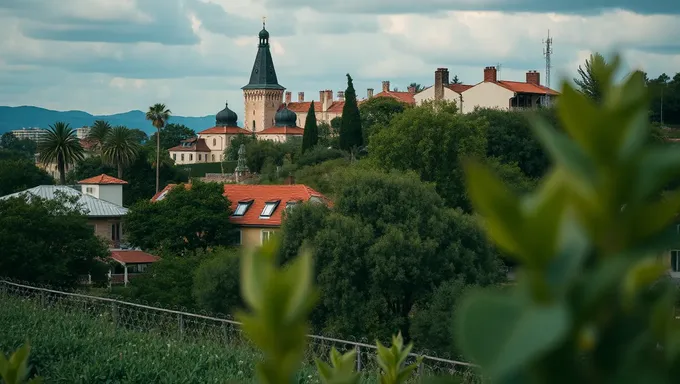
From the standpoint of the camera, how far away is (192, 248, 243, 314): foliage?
105 ft

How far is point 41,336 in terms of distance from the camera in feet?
32.8

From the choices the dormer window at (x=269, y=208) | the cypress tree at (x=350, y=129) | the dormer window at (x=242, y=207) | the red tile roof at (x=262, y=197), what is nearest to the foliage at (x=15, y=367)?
the red tile roof at (x=262, y=197)

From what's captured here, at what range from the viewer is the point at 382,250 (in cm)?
3161

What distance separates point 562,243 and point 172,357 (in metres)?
9.29

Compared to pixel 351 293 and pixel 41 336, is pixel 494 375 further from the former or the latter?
pixel 351 293

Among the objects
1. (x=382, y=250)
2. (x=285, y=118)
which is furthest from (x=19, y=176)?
(x=285, y=118)

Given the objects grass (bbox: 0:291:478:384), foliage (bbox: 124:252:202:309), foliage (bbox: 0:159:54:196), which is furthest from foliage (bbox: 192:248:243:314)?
foliage (bbox: 0:159:54:196)

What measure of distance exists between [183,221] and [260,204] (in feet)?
16.6

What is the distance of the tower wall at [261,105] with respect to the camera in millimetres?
148625

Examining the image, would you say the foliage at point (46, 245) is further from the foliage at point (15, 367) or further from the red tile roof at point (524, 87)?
the red tile roof at point (524, 87)

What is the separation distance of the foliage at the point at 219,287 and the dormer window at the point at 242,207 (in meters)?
16.4

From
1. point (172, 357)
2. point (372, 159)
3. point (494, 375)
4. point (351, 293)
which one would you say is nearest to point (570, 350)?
point (494, 375)

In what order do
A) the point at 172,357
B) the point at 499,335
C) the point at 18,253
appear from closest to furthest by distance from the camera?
the point at 499,335
the point at 172,357
the point at 18,253

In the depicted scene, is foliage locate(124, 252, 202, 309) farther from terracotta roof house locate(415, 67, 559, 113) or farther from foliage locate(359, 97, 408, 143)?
foliage locate(359, 97, 408, 143)
